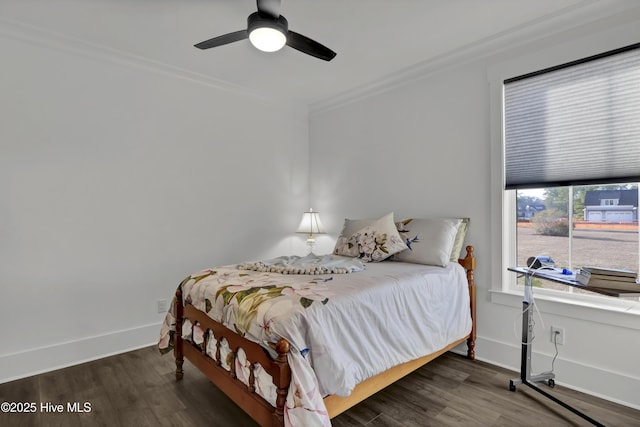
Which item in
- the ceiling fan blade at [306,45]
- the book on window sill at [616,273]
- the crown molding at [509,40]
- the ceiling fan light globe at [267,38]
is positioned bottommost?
the book on window sill at [616,273]

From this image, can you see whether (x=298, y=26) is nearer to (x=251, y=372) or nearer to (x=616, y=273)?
(x=251, y=372)

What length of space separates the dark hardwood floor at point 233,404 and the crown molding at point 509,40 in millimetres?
2442

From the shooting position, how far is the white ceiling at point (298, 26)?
221 centimetres

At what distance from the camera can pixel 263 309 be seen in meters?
1.62

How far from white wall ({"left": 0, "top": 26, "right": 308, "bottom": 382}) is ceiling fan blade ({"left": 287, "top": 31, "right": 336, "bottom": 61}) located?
167 cm

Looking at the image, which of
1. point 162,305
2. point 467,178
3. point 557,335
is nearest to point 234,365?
point 162,305

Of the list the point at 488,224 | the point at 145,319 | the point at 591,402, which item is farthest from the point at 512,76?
the point at 145,319

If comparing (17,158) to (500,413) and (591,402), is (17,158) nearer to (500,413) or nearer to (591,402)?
(500,413)

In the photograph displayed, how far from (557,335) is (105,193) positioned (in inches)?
144

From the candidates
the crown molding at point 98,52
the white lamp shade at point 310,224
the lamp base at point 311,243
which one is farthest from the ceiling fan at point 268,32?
the lamp base at point 311,243

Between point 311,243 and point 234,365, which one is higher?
point 311,243

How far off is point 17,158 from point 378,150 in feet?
10.0

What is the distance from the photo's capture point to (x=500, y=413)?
1968 millimetres

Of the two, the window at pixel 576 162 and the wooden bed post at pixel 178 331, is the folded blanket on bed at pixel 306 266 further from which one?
the window at pixel 576 162
